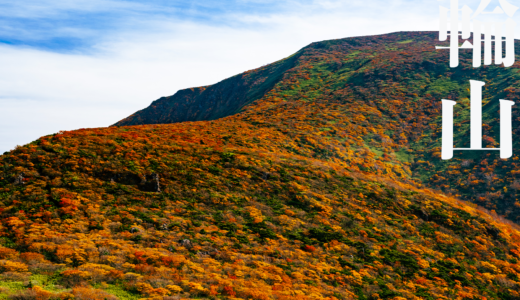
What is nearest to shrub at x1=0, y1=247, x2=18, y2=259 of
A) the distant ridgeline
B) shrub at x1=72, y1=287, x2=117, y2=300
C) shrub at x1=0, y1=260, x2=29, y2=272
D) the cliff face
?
shrub at x1=0, y1=260, x2=29, y2=272

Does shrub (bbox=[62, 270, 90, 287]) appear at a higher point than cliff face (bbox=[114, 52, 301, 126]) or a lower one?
lower

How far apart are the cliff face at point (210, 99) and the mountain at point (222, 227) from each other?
52.3 m

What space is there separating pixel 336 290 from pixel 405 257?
742 centimetres

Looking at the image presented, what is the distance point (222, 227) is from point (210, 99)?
84.5 meters

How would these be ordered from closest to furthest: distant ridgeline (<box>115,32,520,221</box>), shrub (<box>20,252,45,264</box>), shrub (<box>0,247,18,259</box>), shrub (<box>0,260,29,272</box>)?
1. shrub (<box>0,260,29,272</box>)
2. shrub (<box>20,252,45,264</box>)
3. shrub (<box>0,247,18,259</box>)
4. distant ridgeline (<box>115,32,520,221</box>)

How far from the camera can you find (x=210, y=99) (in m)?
99.7

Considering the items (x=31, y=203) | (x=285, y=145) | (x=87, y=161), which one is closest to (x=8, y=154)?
(x=87, y=161)

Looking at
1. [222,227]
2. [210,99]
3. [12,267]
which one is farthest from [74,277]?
[210,99]

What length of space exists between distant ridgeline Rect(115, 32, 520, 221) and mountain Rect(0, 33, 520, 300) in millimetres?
4905

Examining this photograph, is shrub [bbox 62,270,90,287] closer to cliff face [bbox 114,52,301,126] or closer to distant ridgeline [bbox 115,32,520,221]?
distant ridgeline [bbox 115,32,520,221]

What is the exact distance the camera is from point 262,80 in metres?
93.5

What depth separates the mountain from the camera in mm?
12961

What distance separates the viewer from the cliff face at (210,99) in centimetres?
9000

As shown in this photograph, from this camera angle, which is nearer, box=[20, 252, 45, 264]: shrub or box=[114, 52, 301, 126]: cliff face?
box=[20, 252, 45, 264]: shrub
